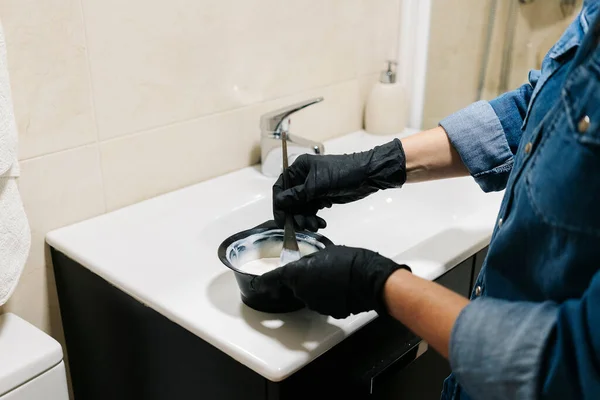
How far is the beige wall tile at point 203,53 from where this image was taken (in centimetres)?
93

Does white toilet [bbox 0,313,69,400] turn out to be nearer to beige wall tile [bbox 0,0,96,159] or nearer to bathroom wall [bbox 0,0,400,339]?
bathroom wall [bbox 0,0,400,339]

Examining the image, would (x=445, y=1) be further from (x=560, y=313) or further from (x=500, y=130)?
(x=560, y=313)

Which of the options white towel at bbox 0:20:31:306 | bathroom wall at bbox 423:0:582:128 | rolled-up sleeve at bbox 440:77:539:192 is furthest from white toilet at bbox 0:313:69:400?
bathroom wall at bbox 423:0:582:128

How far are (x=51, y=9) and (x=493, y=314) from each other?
673mm

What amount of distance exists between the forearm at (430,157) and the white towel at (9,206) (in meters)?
0.51

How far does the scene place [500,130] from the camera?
0.86 meters

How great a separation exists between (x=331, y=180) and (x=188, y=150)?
323 mm

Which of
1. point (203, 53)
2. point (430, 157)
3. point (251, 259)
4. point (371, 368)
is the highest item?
point (203, 53)

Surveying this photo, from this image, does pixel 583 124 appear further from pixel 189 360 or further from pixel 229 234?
pixel 229 234

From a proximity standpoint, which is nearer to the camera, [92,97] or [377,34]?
[92,97]

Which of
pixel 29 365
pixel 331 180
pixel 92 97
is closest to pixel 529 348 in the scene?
pixel 331 180

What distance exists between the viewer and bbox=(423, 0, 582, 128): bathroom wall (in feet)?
4.61

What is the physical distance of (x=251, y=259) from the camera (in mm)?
821

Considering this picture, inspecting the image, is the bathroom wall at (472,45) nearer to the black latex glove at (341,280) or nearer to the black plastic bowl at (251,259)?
the black plastic bowl at (251,259)
